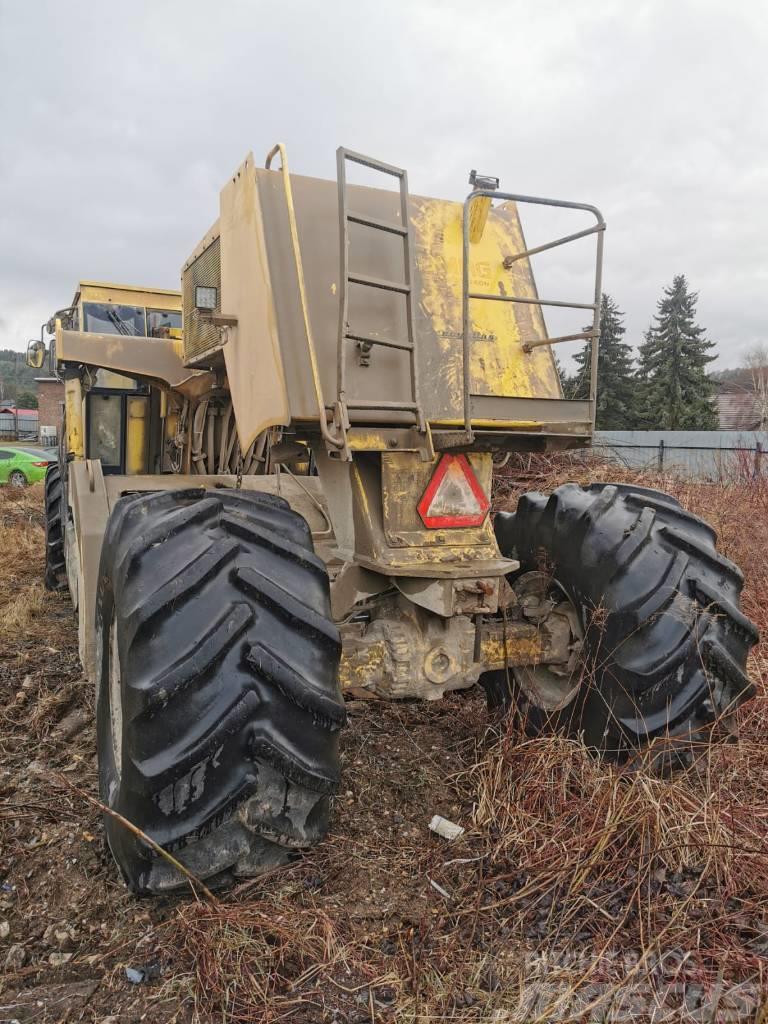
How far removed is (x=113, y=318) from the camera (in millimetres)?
6492

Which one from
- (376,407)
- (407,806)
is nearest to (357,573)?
(376,407)

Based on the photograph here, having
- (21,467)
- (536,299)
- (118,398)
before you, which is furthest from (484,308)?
(21,467)

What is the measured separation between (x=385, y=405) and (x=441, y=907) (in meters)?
1.79

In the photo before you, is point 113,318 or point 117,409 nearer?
point 117,409

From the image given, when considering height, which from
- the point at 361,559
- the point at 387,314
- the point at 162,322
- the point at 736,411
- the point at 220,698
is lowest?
the point at 220,698

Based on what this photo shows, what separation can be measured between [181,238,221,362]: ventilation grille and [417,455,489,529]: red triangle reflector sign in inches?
50.5

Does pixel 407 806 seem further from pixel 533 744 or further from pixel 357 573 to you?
pixel 357 573

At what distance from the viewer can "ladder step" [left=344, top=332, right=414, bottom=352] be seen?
2951mm

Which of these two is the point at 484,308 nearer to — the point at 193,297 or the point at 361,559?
the point at 361,559

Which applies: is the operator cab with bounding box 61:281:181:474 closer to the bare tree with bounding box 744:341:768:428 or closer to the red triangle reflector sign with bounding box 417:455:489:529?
the red triangle reflector sign with bounding box 417:455:489:529

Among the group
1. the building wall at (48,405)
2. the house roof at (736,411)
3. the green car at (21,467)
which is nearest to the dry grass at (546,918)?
the green car at (21,467)

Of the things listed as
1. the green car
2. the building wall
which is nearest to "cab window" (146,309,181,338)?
the green car

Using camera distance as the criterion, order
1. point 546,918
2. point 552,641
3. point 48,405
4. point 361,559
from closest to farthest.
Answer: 1. point 546,918
2. point 361,559
3. point 552,641
4. point 48,405

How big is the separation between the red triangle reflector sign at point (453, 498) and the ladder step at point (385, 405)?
37 centimetres
